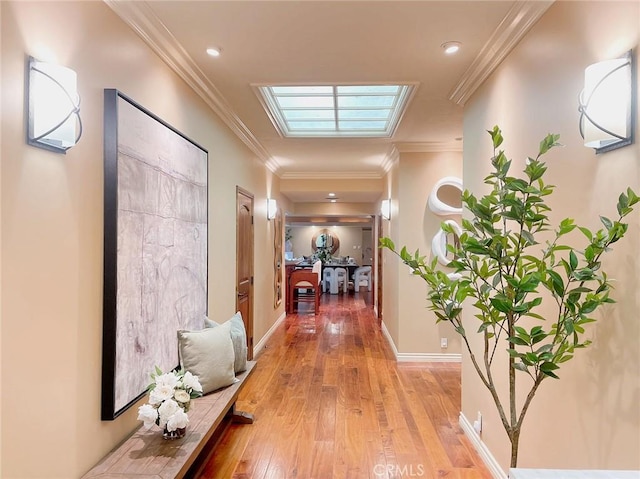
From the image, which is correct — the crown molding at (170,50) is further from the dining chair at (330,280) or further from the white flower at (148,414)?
the dining chair at (330,280)

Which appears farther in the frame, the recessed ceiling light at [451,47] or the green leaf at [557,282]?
the recessed ceiling light at [451,47]

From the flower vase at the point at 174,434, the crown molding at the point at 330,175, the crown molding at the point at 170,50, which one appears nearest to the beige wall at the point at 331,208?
the crown molding at the point at 330,175

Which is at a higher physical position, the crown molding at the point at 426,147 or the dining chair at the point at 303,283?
the crown molding at the point at 426,147

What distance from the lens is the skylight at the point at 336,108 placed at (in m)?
3.27

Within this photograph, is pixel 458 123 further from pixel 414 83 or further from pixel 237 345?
pixel 237 345

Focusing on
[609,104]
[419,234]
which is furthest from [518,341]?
[419,234]

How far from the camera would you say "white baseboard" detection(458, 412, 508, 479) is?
2.35 meters

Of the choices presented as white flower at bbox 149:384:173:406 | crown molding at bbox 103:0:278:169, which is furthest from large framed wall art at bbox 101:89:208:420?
crown molding at bbox 103:0:278:169

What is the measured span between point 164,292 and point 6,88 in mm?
1368

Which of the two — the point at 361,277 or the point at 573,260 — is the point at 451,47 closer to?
the point at 573,260

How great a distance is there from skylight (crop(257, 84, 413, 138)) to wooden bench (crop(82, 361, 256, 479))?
2397 millimetres

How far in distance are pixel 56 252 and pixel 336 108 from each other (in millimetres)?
2838

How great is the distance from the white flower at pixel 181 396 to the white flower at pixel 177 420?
52 mm

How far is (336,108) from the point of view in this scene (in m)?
3.68
